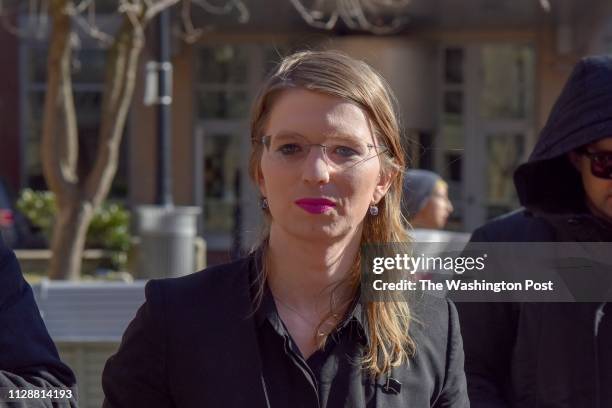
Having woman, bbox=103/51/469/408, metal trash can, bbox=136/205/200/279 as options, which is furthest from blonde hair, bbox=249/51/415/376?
metal trash can, bbox=136/205/200/279

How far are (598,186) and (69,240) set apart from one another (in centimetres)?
855

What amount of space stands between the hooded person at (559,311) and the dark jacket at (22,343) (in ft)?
3.36

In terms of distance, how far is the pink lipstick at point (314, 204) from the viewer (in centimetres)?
205

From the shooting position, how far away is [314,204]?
6.74ft

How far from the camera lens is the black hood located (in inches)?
108

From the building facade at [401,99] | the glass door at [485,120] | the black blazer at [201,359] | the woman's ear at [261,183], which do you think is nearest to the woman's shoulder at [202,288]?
the black blazer at [201,359]

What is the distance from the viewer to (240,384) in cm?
204

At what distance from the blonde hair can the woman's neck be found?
0.08 ft

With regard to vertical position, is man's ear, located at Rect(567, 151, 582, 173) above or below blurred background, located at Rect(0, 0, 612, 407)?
below

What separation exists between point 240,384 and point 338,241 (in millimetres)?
325

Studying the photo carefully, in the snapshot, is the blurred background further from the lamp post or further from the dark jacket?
the dark jacket

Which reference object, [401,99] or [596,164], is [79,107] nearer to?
[401,99]

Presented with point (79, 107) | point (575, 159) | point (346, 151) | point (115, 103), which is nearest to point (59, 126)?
point (115, 103)

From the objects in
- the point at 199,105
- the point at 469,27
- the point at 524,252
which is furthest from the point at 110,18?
the point at 524,252
